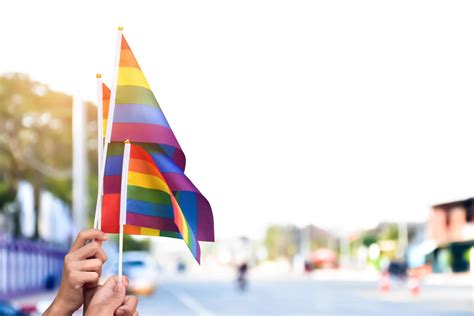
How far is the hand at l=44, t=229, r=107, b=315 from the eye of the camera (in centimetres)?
285

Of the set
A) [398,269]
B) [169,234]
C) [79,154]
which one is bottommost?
[169,234]

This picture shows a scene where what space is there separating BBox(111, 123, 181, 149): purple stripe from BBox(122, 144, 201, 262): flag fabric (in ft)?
0.19

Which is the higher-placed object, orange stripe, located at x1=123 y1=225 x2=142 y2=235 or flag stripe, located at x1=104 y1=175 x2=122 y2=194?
flag stripe, located at x1=104 y1=175 x2=122 y2=194

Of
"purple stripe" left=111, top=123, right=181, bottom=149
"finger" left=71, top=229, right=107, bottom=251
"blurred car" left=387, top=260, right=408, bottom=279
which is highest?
"blurred car" left=387, top=260, right=408, bottom=279

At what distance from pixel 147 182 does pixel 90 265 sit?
22.1 inches

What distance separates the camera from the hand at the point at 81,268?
285 cm

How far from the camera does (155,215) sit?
3365mm

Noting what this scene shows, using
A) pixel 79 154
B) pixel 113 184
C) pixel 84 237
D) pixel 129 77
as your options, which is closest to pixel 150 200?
pixel 113 184

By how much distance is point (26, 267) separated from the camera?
46.6 metres

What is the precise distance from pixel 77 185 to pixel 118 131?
41094mm

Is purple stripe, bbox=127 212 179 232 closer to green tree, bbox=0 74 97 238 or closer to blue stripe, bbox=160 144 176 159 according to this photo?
blue stripe, bbox=160 144 176 159

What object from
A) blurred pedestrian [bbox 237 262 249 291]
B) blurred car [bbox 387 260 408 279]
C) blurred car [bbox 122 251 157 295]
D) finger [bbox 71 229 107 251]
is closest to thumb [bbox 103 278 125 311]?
finger [bbox 71 229 107 251]

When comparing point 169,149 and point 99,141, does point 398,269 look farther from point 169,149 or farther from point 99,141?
point 99,141

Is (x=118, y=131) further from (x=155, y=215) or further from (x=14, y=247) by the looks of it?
(x=14, y=247)
